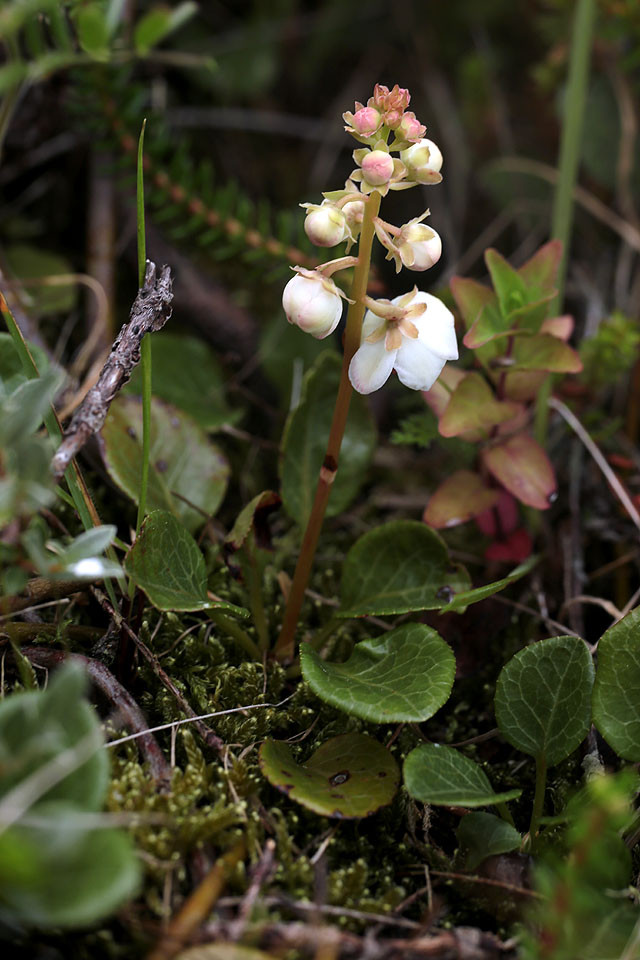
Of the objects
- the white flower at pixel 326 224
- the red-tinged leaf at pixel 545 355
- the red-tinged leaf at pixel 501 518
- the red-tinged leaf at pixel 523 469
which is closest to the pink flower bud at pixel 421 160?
the white flower at pixel 326 224

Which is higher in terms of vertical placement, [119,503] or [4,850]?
[4,850]

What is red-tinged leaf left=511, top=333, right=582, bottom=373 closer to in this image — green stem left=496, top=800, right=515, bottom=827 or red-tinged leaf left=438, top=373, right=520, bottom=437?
red-tinged leaf left=438, top=373, right=520, bottom=437

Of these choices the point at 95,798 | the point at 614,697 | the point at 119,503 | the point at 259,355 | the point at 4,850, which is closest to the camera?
the point at 4,850

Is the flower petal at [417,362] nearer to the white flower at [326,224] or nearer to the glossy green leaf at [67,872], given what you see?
the white flower at [326,224]

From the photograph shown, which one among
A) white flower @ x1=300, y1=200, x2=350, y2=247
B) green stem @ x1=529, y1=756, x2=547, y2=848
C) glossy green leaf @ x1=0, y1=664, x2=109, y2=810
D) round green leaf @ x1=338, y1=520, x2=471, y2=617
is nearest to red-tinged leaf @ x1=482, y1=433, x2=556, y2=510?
round green leaf @ x1=338, y1=520, x2=471, y2=617

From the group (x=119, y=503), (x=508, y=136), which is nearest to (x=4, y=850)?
(x=119, y=503)

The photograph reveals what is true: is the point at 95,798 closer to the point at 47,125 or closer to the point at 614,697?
the point at 614,697
